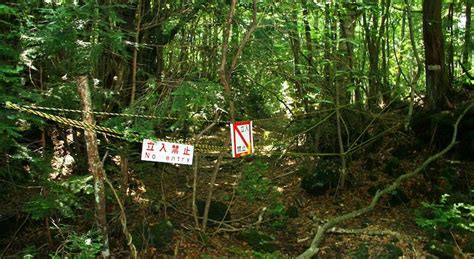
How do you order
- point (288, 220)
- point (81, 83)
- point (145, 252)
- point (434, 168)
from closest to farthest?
point (81, 83) < point (145, 252) < point (288, 220) < point (434, 168)

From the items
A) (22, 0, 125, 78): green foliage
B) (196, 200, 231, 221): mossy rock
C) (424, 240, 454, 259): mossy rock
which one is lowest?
(424, 240, 454, 259): mossy rock

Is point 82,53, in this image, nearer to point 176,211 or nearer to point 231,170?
point 176,211


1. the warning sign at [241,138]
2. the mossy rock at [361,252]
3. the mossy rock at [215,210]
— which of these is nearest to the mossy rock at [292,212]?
the mossy rock at [215,210]

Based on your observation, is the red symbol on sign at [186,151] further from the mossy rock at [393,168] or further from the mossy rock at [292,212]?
the mossy rock at [393,168]

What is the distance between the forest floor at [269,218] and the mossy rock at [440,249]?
0.04 feet

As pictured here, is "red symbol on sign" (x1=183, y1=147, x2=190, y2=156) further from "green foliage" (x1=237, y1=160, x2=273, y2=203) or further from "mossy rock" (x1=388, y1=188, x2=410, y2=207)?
"mossy rock" (x1=388, y1=188, x2=410, y2=207)

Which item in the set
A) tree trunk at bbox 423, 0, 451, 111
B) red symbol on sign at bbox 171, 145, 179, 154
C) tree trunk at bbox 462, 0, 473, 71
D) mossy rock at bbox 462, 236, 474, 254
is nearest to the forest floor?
mossy rock at bbox 462, 236, 474, 254

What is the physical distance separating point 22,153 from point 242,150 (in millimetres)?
2471

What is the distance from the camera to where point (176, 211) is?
245 inches

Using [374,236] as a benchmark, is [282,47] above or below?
above

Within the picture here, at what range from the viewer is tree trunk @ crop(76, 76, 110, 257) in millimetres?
4164

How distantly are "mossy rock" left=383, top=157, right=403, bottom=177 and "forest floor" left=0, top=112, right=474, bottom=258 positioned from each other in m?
0.02

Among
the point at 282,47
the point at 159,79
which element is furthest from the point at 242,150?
the point at 282,47

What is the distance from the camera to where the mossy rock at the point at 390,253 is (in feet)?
18.6
